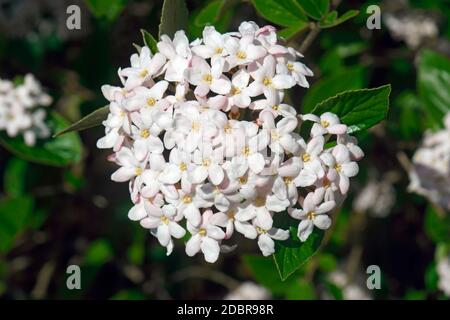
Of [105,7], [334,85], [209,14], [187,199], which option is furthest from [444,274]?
[105,7]

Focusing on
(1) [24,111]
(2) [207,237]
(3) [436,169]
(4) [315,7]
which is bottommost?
(3) [436,169]

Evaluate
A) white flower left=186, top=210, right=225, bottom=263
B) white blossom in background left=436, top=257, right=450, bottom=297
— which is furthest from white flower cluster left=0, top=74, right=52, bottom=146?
white blossom in background left=436, top=257, right=450, bottom=297

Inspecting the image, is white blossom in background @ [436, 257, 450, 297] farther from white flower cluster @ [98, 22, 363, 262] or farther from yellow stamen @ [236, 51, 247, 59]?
yellow stamen @ [236, 51, 247, 59]

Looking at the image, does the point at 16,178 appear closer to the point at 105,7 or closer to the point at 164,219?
the point at 105,7

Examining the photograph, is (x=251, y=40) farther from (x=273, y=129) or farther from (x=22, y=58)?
(x=22, y=58)
